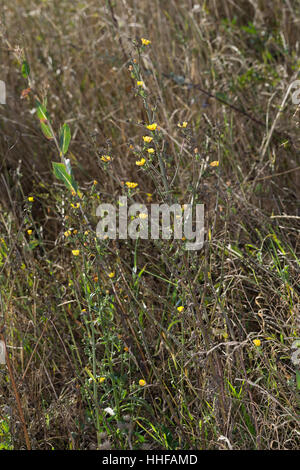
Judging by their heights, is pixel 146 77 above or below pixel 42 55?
below

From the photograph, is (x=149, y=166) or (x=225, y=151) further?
(x=225, y=151)

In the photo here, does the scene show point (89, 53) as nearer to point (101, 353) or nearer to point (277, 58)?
point (277, 58)

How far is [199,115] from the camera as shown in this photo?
2.53 m

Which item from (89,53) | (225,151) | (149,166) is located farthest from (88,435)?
(89,53)

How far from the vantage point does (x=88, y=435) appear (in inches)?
63.7

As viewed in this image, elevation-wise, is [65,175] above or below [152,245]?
above

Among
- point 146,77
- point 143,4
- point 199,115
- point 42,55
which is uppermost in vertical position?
point 143,4

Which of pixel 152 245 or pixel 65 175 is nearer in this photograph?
pixel 65 175
